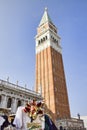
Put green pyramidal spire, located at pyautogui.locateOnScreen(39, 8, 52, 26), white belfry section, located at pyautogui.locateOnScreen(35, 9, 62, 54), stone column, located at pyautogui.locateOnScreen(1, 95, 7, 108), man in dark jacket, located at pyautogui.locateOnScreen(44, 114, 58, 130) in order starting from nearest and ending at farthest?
man in dark jacket, located at pyautogui.locateOnScreen(44, 114, 58, 130)
stone column, located at pyautogui.locateOnScreen(1, 95, 7, 108)
white belfry section, located at pyautogui.locateOnScreen(35, 9, 62, 54)
green pyramidal spire, located at pyautogui.locateOnScreen(39, 8, 52, 26)

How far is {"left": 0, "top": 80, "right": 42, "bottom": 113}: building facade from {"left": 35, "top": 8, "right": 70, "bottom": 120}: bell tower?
8676 millimetres

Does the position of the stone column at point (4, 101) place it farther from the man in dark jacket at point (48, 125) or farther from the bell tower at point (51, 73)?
the man in dark jacket at point (48, 125)

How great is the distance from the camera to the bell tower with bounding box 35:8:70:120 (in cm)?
3597

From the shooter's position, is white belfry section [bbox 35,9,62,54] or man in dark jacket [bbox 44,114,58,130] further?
white belfry section [bbox 35,9,62,54]

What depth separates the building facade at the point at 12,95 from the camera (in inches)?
953

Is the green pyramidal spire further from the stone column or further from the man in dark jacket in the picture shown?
the man in dark jacket

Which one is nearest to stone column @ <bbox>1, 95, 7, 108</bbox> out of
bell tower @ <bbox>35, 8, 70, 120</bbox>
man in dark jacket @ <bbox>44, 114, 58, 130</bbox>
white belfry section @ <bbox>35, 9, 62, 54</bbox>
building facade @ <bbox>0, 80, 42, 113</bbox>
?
building facade @ <bbox>0, 80, 42, 113</bbox>

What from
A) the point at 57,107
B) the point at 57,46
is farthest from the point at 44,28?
the point at 57,107

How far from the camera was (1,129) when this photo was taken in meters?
4.23

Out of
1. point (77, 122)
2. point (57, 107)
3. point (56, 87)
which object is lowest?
point (77, 122)

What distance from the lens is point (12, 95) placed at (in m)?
26.0

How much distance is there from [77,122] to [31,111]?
3366 centimetres

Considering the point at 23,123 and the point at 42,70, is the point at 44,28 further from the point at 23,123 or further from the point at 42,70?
the point at 23,123

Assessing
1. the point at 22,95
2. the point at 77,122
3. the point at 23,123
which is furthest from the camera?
the point at 77,122
